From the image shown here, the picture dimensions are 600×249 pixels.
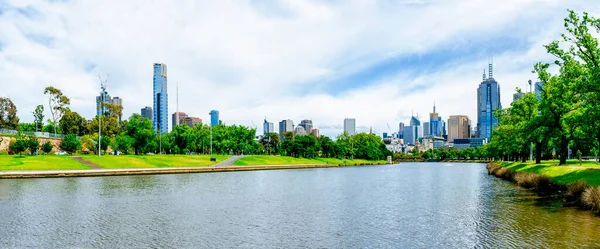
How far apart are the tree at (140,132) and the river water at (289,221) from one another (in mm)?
70375

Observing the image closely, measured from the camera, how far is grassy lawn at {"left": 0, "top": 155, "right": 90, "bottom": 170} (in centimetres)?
6831

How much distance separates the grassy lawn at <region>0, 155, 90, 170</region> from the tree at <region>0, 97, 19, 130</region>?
204ft

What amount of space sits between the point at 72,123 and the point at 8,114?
18355mm

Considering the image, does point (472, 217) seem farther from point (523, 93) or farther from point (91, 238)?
point (523, 93)

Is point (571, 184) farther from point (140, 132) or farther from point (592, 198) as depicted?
point (140, 132)

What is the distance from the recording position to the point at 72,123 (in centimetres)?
13325

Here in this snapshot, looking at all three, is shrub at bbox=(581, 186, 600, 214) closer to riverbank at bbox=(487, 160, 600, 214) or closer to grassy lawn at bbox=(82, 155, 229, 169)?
A: riverbank at bbox=(487, 160, 600, 214)

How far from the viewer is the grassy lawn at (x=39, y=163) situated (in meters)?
68.3

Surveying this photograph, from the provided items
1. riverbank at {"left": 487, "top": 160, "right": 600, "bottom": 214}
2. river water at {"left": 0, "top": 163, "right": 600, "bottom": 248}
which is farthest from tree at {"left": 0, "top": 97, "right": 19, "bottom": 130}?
riverbank at {"left": 487, "top": 160, "right": 600, "bottom": 214}

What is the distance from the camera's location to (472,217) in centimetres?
2783

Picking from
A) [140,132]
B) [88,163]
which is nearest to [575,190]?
[88,163]

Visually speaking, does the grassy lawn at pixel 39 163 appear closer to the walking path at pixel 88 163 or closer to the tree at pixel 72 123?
the walking path at pixel 88 163

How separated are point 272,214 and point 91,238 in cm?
1184

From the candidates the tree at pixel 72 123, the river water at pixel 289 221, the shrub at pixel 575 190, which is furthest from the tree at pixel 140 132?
the shrub at pixel 575 190
